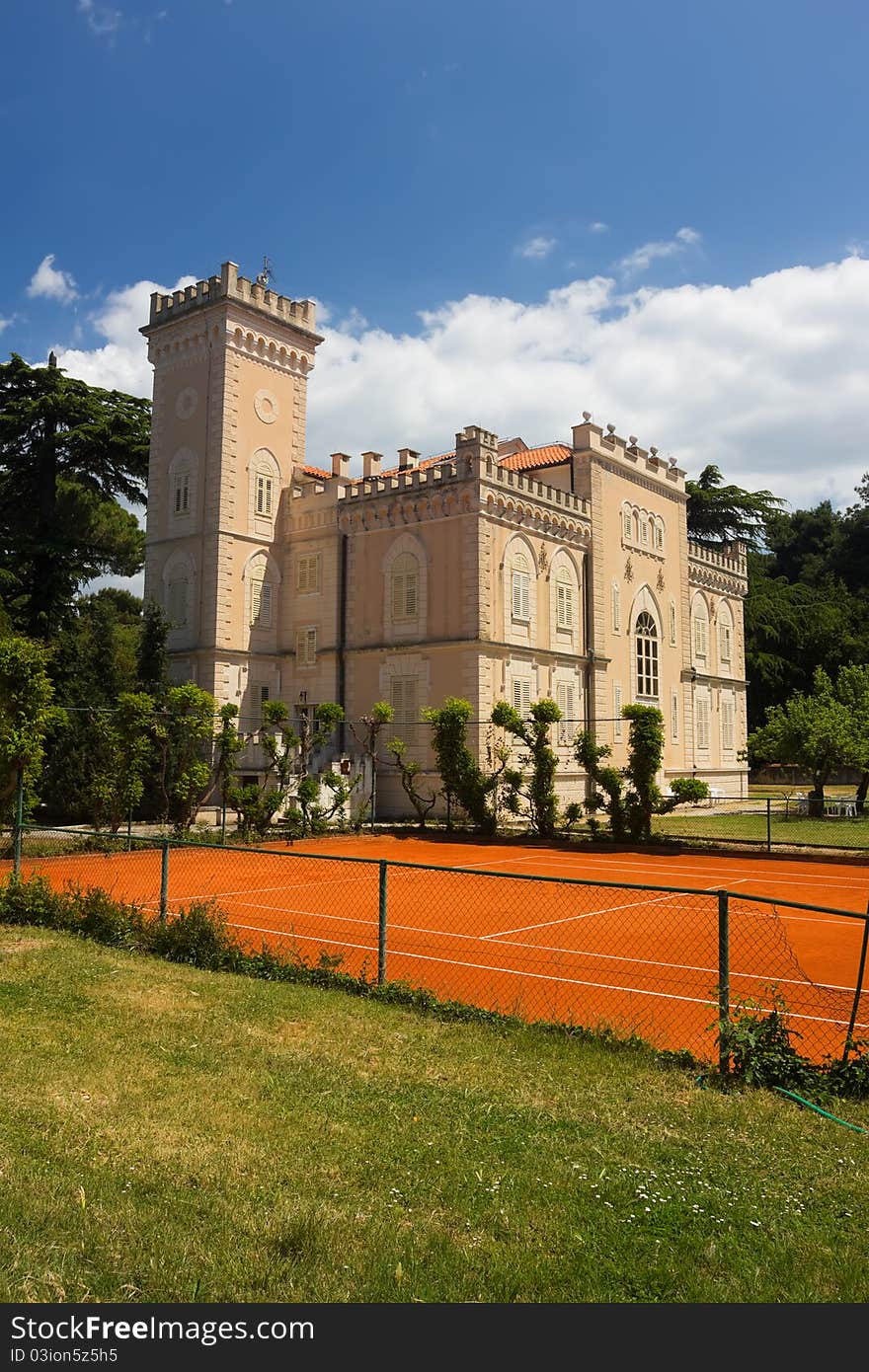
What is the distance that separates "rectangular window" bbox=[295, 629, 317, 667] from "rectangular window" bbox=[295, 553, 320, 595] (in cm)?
150

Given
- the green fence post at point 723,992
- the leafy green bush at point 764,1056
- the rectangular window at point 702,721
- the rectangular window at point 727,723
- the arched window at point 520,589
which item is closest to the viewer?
the leafy green bush at point 764,1056

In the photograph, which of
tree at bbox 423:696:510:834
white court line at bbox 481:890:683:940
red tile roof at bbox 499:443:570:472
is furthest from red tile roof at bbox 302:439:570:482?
white court line at bbox 481:890:683:940

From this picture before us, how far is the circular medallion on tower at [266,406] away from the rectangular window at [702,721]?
74.2 ft

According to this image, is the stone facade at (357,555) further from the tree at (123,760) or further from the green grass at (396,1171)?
the green grass at (396,1171)

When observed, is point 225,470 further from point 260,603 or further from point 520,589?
point 520,589

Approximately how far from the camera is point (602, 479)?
128ft

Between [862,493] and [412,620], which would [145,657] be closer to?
[412,620]

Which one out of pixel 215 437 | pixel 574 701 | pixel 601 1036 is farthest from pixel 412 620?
pixel 601 1036

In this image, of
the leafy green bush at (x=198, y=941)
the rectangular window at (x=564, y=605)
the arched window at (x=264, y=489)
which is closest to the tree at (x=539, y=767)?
the rectangular window at (x=564, y=605)

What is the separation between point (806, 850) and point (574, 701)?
41.4 ft

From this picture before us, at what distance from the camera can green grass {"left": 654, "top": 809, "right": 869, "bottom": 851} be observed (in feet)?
92.6

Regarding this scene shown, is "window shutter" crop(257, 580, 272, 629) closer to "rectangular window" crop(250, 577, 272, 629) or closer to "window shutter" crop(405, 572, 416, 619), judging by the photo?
"rectangular window" crop(250, 577, 272, 629)

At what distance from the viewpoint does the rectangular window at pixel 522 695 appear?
33750mm

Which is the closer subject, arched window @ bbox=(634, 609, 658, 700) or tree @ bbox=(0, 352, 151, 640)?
tree @ bbox=(0, 352, 151, 640)
